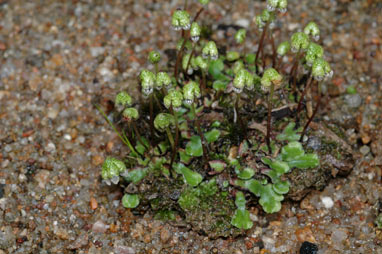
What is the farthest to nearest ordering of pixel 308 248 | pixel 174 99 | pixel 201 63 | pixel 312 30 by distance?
1. pixel 201 63
2. pixel 312 30
3. pixel 308 248
4. pixel 174 99

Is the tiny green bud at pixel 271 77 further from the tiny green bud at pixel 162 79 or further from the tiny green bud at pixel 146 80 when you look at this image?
the tiny green bud at pixel 146 80

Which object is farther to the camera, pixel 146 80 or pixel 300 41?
pixel 300 41

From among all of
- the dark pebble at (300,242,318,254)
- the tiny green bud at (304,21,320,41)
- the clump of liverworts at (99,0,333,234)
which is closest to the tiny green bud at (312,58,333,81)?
the clump of liverworts at (99,0,333,234)

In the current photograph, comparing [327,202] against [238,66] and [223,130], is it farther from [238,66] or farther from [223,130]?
[238,66]

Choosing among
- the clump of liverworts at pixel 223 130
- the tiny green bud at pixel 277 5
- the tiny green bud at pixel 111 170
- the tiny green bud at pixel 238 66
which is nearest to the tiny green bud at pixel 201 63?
the clump of liverworts at pixel 223 130

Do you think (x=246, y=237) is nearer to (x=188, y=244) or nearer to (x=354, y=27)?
(x=188, y=244)

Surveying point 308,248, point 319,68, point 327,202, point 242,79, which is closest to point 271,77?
point 242,79

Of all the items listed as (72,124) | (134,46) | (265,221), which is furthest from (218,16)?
(265,221)
